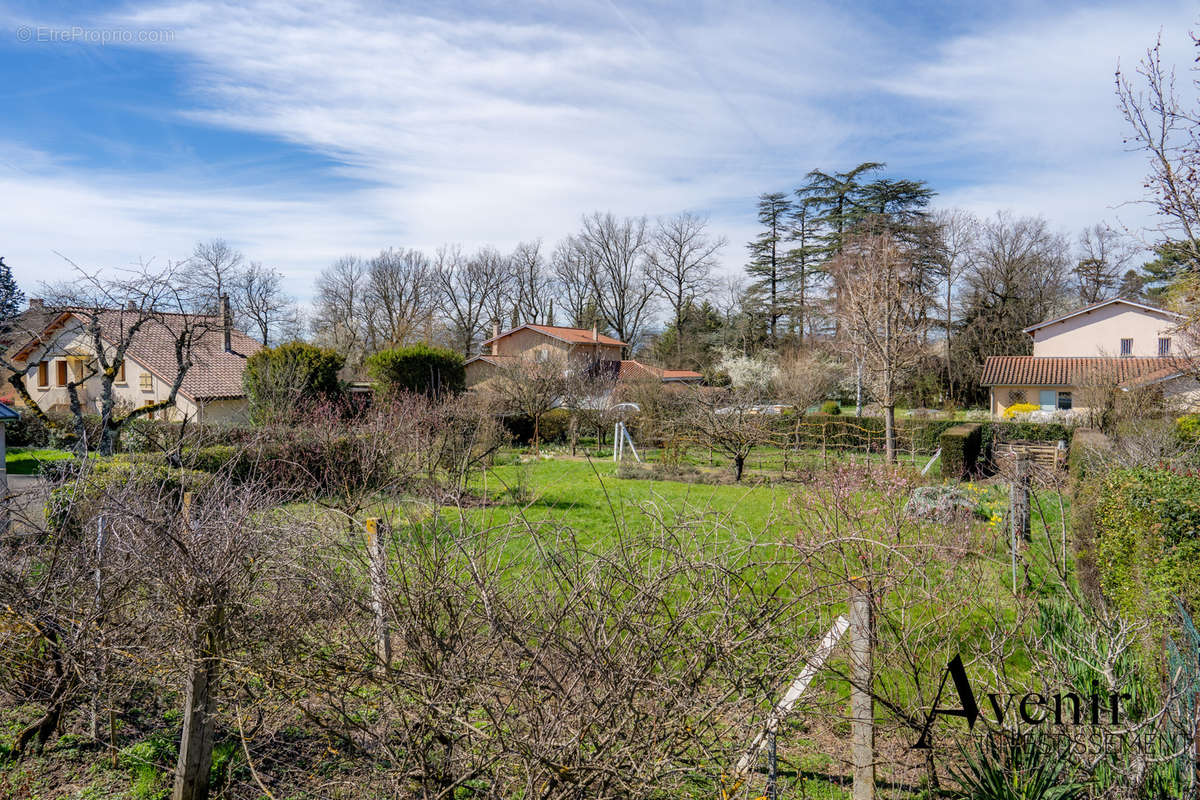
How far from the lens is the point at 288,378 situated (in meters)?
18.5

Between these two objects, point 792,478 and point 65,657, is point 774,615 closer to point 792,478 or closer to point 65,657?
point 65,657

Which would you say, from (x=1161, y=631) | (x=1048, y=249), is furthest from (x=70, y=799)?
(x=1048, y=249)

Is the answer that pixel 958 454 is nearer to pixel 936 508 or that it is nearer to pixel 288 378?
pixel 936 508

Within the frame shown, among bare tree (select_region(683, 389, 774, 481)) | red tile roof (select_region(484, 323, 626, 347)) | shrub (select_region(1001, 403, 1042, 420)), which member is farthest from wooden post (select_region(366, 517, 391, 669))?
red tile roof (select_region(484, 323, 626, 347))

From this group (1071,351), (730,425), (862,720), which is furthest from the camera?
(1071,351)

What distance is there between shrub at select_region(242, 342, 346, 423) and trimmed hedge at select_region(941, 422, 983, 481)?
552 inches

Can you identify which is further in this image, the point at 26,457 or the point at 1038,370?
the point at 1038,370

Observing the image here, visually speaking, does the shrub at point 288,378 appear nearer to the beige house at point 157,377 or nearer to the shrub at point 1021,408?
the beige house at point 157,377

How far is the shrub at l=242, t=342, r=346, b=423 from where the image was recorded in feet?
57.5

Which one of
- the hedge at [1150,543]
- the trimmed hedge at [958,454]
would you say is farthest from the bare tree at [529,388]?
the hedge at [1150,543]

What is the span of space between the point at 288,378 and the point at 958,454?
15799 mm

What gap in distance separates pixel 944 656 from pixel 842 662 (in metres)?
0.71

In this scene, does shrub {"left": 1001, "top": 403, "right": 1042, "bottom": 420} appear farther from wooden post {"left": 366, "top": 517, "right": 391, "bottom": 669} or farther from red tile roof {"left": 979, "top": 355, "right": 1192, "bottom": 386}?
wooden post {"left": 366, "top": 517, "right": 391, "bottom": 669}

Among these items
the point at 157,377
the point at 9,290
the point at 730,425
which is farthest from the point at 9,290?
the point at 730,425
